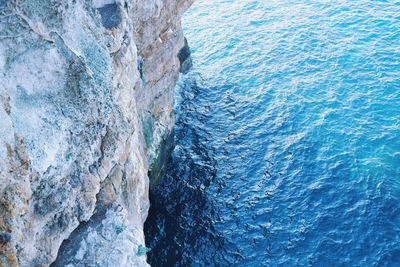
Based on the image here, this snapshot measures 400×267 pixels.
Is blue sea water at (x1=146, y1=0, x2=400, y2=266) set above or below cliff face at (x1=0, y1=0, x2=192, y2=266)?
below

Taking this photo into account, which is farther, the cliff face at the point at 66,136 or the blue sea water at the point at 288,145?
the blue sea water at the point at 288,145

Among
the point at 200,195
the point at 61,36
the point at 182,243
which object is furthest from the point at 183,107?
the point at 61,36

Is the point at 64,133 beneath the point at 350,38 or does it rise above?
above

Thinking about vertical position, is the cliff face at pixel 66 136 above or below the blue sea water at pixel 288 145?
above

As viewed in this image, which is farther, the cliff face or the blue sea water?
the blue sea water

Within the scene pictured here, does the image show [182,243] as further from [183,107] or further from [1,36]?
[1,36]
